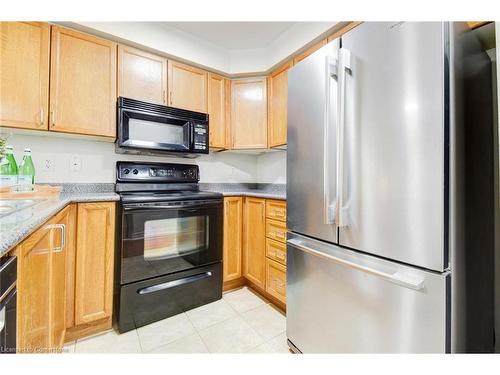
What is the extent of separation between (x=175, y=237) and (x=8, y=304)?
1189 mm

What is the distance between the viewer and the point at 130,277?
1.55 metres

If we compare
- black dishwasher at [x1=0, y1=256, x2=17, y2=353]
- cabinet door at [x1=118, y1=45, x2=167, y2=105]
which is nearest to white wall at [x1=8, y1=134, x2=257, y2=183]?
cabinet door at [x1=118, y1=45, x2=167, y2=105]

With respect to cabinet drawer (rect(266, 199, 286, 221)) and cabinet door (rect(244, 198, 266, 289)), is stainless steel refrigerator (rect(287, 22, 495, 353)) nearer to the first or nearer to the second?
cabinet drawer (rect(266, 199, 286, 221))

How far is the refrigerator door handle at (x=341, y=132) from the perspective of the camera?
1005 millimetres

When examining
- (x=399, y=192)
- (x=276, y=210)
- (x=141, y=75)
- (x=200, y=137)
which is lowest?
(x=276, y=210)

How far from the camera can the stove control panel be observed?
6.55 feet

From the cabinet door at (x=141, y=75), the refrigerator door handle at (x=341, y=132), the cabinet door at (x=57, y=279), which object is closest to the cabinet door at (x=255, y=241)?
the refrigerator door handle at (x=341, y=132)

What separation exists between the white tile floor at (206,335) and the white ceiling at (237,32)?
7.89ft

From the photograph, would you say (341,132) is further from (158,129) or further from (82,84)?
(82,84)

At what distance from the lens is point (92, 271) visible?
149cm

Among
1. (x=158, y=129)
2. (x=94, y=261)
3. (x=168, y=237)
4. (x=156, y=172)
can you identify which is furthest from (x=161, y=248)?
(x=158, y=129)
